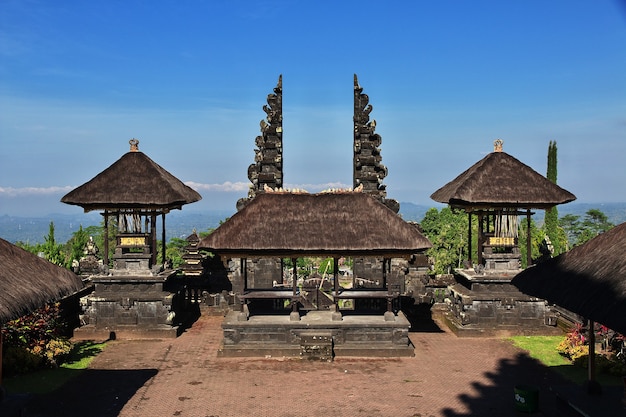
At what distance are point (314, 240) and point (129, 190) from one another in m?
7.91

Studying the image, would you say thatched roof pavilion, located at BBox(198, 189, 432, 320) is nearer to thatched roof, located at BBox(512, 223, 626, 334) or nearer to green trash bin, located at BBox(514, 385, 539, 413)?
thatched roof, located at BBox(512, 223, 626, 334)

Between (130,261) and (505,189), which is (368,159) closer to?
(505,189)

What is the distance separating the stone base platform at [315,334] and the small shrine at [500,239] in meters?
4.08

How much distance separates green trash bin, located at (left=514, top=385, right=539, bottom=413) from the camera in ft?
46.9

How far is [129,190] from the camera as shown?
2239cm

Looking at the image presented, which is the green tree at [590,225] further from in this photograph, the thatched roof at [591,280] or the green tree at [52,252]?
the thatched roof at [591,280]

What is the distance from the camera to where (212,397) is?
15.8 metres

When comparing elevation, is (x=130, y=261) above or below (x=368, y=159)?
below

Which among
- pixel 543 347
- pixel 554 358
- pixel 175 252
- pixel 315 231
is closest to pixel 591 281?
pixel 554 358

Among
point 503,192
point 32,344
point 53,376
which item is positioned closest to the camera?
point 53,376

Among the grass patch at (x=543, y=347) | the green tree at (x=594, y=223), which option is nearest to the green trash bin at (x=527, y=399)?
the grass patch at (x=543, y=347)

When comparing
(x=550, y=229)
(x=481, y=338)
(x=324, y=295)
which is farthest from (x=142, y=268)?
(x=550, y=229)

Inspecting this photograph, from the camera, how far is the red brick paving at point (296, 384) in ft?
48.9

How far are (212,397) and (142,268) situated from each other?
28.6ft
